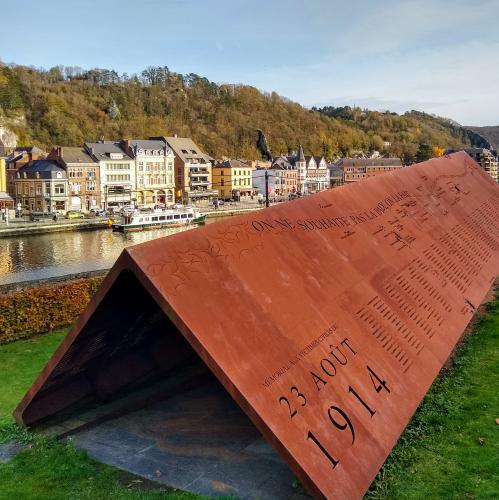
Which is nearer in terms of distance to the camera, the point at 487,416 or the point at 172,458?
the point at 172,458

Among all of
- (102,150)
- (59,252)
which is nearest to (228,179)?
(102,150)

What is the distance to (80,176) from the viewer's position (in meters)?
49.4

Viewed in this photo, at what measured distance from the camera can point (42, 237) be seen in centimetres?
3688

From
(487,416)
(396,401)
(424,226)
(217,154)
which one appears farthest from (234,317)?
(217,154)

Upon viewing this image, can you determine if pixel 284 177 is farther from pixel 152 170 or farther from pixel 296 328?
pixel 296 328

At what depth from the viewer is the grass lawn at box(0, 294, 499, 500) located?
5.13 m

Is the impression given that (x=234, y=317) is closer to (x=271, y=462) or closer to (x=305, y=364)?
(x=305, y=364)

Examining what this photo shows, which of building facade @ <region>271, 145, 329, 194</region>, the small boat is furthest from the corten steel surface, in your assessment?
building facade @ <region>271, 145, 329, 194</region>

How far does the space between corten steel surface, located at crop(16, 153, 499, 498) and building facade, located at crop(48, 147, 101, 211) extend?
1691 inches

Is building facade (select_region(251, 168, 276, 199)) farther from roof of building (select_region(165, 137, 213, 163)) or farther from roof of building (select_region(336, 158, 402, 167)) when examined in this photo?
roof of building (select_region(336, 158, 402, 167))

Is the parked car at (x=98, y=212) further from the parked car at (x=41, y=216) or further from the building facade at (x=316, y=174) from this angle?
the building facade at (x=316, y=174)

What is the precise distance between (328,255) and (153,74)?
10740 cm

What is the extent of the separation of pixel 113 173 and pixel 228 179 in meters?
15.8

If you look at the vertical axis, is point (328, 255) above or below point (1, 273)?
above
